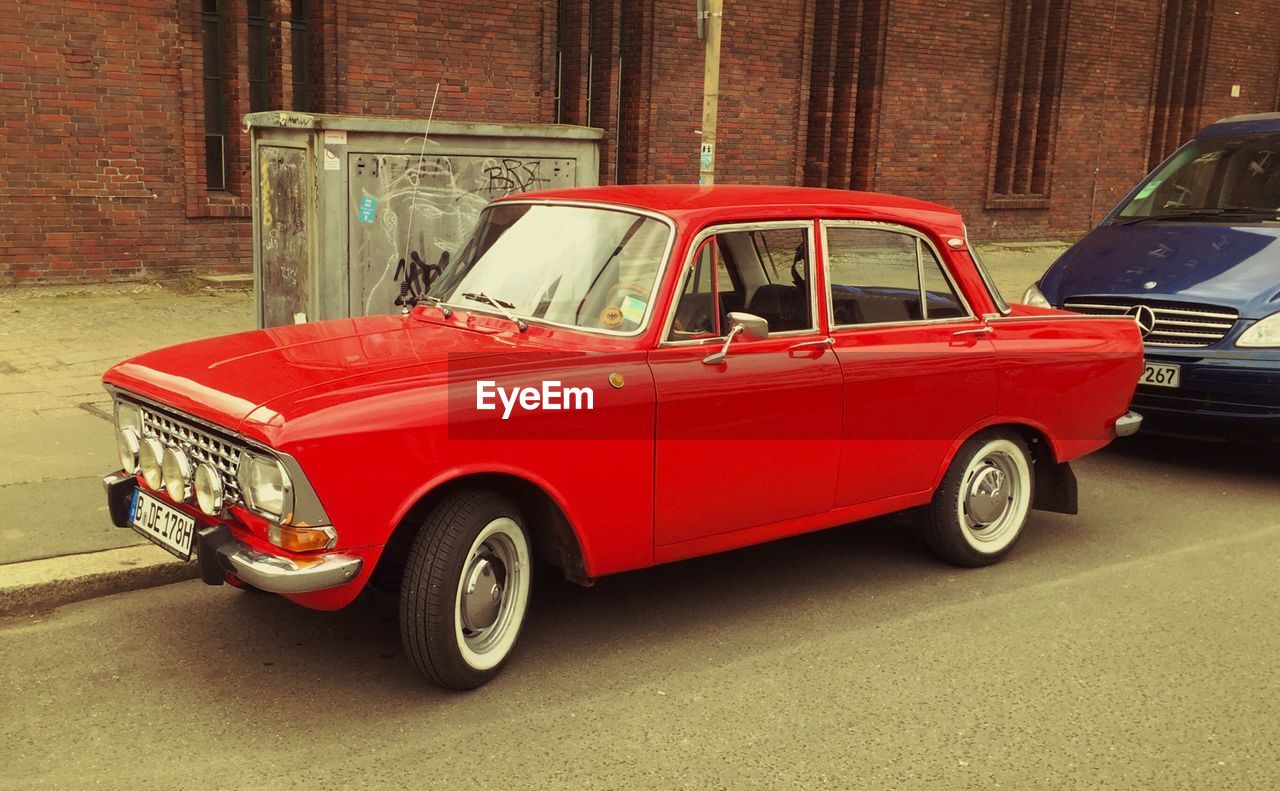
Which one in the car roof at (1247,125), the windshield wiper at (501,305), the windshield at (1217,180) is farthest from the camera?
the car roof at (1247,125)

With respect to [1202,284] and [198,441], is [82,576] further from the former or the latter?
[1202,284]

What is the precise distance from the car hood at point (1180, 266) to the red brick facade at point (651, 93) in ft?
26.3

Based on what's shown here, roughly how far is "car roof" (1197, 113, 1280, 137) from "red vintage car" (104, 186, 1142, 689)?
3.52 meters

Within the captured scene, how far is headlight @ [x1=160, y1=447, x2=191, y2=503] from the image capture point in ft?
14.0

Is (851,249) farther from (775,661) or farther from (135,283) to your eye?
(135,283)

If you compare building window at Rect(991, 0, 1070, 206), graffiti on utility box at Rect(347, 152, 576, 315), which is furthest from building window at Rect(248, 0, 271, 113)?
building window at Rect(991, 0, 1070, 206)

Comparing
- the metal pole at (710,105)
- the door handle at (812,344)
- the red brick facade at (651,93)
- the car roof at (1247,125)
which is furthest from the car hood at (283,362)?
the red brick facade at (651,93)

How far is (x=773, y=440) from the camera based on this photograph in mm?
4941

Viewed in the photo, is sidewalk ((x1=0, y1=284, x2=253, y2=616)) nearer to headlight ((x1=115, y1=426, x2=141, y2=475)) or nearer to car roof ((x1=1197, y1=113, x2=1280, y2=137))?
headlight ((x1=115, y1=426, x2=141, y2=475))

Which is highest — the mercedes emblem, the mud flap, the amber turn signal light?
the mercedes emblem

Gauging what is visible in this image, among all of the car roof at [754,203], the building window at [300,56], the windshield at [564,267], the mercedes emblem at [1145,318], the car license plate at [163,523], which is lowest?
the car license plate at [163,523]

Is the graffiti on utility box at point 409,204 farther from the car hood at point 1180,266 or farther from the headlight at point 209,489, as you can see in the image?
the car hood at point 1180,266

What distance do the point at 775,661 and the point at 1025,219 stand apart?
60.0 feet

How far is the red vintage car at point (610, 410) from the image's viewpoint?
402 centimetres
